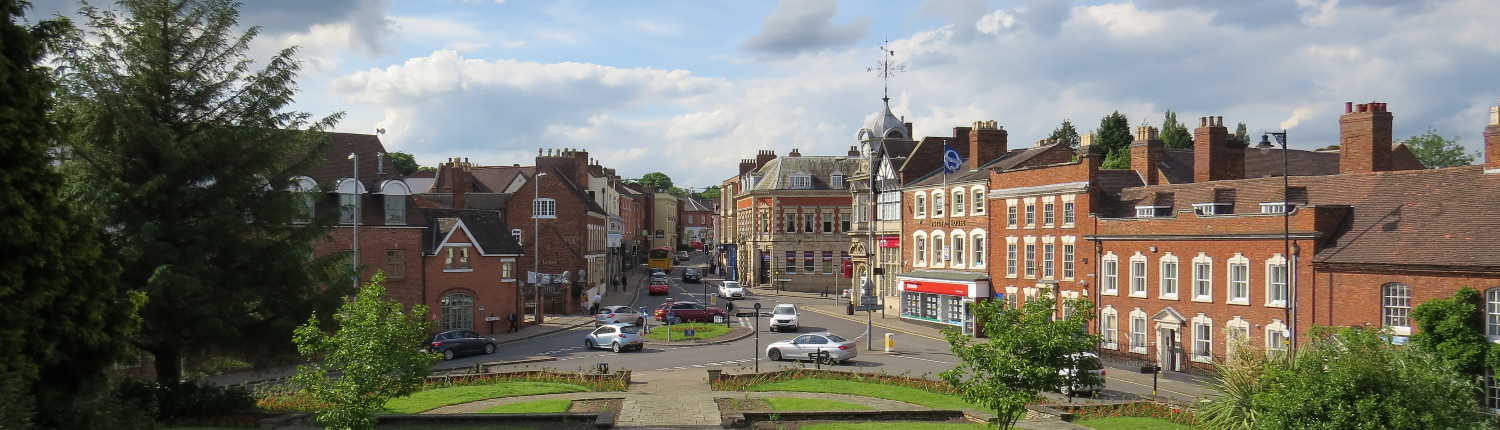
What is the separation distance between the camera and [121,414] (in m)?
18.4

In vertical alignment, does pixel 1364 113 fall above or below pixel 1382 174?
above

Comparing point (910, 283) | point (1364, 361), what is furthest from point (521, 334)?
point (1364, 361)

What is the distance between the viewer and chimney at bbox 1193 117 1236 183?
43688mm

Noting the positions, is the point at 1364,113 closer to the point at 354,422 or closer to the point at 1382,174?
the point at 1382,174

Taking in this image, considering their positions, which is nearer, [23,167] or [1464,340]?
[23,167]

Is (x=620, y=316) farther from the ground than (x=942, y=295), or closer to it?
closer to it

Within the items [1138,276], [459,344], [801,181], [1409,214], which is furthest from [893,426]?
[801,181]

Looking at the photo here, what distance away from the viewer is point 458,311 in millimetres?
Answer: 49750

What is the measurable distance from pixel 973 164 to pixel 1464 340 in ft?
94.0

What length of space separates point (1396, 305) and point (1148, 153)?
1772cm

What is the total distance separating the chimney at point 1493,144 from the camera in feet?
97.5

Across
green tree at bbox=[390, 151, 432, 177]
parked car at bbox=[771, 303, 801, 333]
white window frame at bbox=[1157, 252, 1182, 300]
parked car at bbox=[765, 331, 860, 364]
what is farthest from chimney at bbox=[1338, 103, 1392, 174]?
green tree at bbox=[390, 151, 432, 177]

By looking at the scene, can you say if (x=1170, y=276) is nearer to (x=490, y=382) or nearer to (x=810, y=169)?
(x=490, y=382)

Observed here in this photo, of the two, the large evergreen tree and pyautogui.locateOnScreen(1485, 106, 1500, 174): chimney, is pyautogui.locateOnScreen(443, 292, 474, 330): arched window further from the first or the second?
pyautogui.locateOnScreen(1485, 106, 1500, 174): chimney
